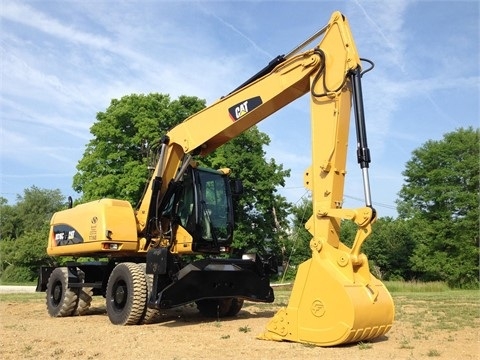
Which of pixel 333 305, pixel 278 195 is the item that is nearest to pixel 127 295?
pixel 333 305

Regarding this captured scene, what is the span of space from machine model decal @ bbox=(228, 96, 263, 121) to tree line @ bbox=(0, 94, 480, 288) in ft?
55.6

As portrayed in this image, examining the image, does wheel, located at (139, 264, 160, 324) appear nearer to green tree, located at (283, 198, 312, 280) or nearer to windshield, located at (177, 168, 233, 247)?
windshield, located at (177, 168, 233, 247)

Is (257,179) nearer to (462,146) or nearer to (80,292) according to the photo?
(462,146)

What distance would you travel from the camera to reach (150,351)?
6.61 meters

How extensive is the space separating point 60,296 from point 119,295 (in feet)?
9.26

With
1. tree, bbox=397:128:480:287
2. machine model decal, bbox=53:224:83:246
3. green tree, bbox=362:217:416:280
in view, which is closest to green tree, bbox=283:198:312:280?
green tree, bbox=362:217:416:280

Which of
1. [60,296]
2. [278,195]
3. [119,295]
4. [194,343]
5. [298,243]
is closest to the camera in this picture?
[194,343]

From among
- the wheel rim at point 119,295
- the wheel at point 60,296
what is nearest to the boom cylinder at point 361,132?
the wheel rim at point 119,295

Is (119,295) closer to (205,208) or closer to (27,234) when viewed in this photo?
(205,208)

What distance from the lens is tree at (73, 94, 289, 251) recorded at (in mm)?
28141

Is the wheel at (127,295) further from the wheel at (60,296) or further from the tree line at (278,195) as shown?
the tree line at (278,195)

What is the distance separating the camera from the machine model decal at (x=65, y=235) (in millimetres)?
11245

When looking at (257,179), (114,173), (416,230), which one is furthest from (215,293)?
(416,230)

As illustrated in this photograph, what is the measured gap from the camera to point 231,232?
33.5 ft
